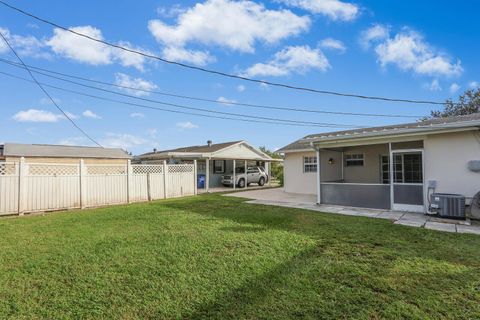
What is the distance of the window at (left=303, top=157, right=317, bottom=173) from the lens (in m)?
14.6

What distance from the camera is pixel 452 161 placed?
7.89m

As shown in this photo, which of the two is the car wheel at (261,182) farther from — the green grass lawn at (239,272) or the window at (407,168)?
the green grass lawn at (239,272)

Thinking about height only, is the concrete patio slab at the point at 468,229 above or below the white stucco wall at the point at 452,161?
below

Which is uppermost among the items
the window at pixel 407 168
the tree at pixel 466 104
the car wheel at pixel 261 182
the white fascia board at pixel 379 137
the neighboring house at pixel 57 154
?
the tree at pixel 466 104

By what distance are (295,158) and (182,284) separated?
12728mm

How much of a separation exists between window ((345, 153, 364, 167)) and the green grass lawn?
7065 millimetres

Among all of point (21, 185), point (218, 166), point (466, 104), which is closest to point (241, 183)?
point (218, 166)

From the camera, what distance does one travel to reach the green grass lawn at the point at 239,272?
2.93 meters

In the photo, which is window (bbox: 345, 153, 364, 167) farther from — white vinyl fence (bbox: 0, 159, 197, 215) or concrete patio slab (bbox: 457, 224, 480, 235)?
white vinyl fence (bbox: 0, 159, 197, 215)

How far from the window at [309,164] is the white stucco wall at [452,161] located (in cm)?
646

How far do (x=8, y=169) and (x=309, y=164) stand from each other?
13303 mm

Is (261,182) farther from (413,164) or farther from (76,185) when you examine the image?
(76,185)

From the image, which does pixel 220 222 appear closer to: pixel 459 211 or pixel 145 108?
pixel 459 211

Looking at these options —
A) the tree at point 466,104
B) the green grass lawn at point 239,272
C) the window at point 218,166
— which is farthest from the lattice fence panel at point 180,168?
the tree at point 466,104
